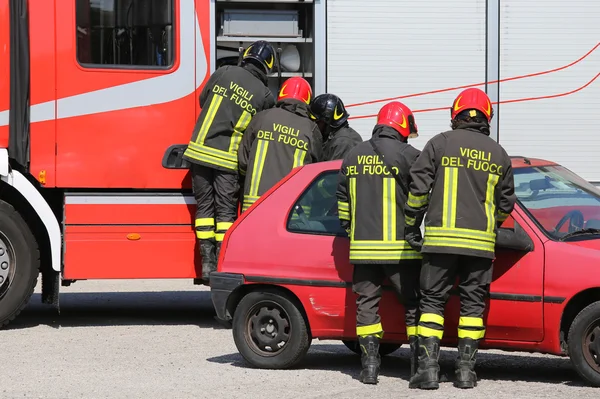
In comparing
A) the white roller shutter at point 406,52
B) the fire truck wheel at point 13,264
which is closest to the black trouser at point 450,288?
the white roller shutter at point 406,52

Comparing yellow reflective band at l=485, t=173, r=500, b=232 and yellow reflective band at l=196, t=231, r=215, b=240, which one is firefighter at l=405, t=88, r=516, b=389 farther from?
yellow reflective band at l=196, t=231, r=215, b=240

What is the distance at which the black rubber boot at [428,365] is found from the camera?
687cm

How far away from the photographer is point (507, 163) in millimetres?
6941

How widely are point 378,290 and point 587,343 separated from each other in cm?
129

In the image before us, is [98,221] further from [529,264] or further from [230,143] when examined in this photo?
[529,264]

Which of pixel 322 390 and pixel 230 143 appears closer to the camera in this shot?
pixel 322 390

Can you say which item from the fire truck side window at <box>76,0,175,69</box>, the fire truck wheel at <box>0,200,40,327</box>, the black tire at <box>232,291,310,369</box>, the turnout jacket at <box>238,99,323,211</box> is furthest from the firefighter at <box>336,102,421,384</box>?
the fire truck wheel at <box>0,200,40,327</box>

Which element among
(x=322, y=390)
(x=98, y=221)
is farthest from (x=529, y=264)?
(x=98, y=221)

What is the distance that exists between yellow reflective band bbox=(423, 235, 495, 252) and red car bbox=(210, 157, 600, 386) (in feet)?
0.50

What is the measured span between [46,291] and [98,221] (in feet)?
2.46

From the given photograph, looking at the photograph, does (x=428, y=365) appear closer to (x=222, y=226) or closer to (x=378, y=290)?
(x=378, y=290)

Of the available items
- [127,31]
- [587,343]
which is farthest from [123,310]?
[587,343]

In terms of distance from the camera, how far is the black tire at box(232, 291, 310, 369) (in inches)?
298

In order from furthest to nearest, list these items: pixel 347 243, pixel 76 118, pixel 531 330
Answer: pixel 76 118
pixel 347 243
pixel 531 330
